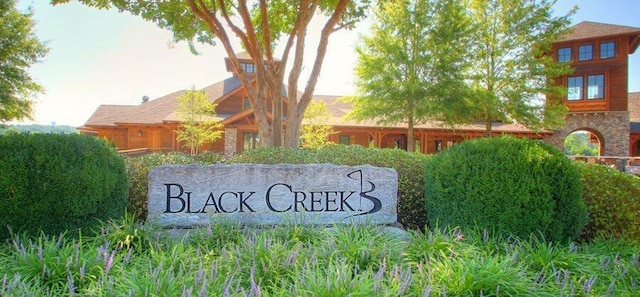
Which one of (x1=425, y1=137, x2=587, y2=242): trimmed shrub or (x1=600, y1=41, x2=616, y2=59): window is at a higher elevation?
(x1=600, y1=41, x2=616, y2=59): window

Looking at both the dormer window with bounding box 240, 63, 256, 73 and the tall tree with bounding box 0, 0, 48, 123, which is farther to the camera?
the dormer window with bounding box 240, 63, 256, 73

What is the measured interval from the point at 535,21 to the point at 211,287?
2305cm

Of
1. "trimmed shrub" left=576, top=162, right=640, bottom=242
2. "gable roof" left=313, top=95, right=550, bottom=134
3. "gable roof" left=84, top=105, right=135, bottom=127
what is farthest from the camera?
"gable roof" left=84, top=105, right=135, bottom=127

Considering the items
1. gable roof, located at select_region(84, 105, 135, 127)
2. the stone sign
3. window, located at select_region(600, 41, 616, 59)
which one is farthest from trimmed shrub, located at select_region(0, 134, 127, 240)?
window, located at select_region(600, 41, 616, 59)

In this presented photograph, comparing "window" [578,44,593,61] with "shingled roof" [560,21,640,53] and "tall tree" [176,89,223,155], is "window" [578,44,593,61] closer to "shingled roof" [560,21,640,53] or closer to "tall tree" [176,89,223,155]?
"shingled roof" [560,21,640,53]

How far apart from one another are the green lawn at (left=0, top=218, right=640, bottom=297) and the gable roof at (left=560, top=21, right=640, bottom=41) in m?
25.2

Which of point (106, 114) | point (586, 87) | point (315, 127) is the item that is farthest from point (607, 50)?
point (106, 114)

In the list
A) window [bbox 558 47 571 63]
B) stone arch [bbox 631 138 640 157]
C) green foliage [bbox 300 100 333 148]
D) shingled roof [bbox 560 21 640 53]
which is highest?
shingled roof [bbox 560 21 640 53]

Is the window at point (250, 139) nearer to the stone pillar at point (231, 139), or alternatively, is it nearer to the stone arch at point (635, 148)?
the stone pillar at point (231, 139)

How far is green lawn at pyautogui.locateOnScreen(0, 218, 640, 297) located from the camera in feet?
8.28

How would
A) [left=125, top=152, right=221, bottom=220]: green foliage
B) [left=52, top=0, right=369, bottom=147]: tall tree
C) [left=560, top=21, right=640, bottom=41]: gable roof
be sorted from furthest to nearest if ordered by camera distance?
1. [left=560, top=21, right=640, bottom=41]: gable roof
2. [left=52, top=0, right=369, bottom=147]: tall tree
3. [left=125, top=152, right=221, bottom=220]: green foliage

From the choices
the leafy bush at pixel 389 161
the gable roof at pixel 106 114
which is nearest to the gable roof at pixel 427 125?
the leafy bush at pixel 389 161

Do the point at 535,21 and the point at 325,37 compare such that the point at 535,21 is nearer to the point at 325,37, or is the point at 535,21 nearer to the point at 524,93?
the point at 524,93

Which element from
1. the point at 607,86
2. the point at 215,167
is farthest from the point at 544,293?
the point at 607,86
